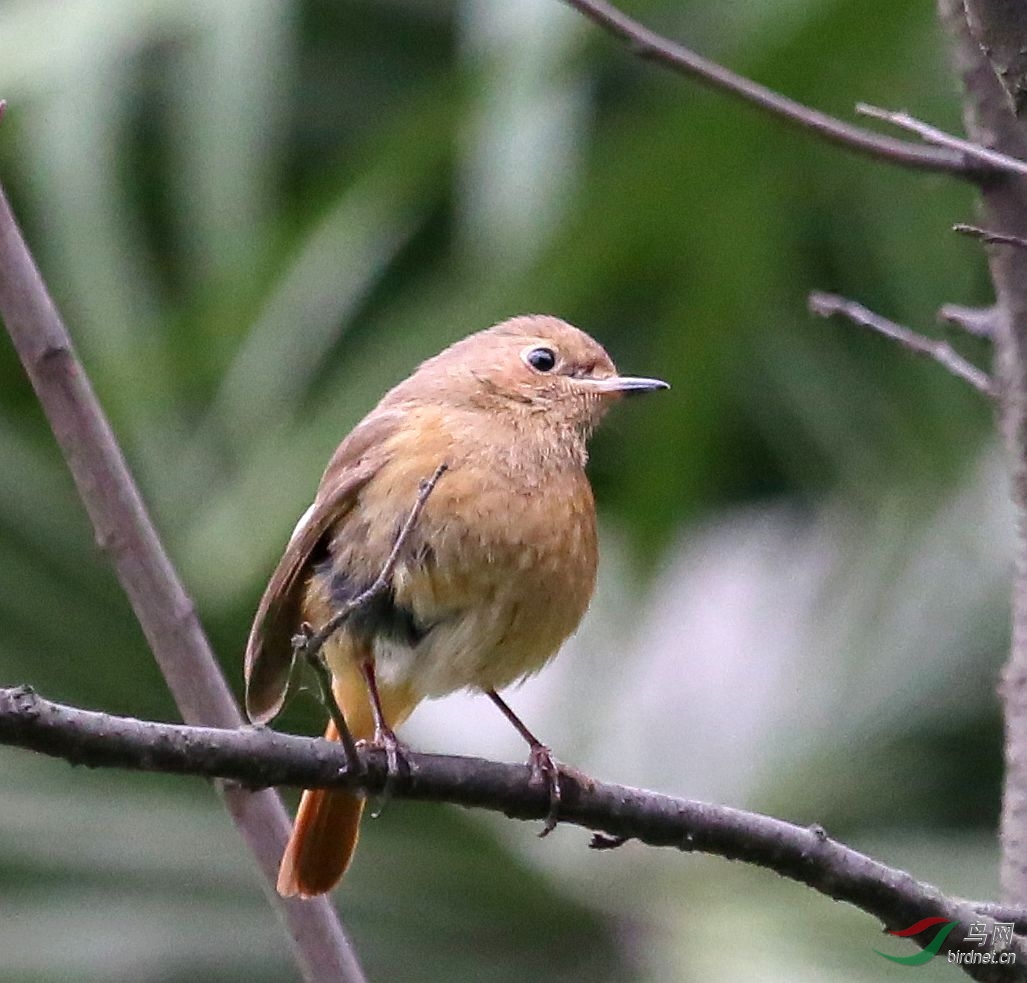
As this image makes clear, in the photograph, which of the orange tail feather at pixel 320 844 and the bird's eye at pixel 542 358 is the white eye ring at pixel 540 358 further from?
the orange tail feather at pixel 320 844

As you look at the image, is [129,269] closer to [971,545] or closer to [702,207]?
A: [702,207]

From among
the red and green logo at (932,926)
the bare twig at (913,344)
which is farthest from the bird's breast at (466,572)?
the red and green logo at (932,926)

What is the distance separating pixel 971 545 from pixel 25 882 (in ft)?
7.43

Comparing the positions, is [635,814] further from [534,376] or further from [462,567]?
[534,376]

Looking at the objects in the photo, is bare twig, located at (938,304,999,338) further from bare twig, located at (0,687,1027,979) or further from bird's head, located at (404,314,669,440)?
bare twig, located at (0,687,1027,979)

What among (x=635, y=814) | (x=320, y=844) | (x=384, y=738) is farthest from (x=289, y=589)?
(x=635, y=814)

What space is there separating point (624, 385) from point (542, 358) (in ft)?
0.64

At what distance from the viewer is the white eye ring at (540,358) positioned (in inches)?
148

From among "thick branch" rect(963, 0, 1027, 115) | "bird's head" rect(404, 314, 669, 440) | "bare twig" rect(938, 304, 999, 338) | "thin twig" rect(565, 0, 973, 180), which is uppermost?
"thick branch" rect(963, 0, 1027, 115)

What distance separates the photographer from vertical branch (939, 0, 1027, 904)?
9.37 ft

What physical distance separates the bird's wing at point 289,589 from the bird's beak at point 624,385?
0.49 m

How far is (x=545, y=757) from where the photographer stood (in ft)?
9.57

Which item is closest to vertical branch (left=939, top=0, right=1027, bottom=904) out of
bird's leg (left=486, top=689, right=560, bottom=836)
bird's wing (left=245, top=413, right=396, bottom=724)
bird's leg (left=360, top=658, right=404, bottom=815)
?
bird's leg (left=486, top=689, right=560, bottom=836)

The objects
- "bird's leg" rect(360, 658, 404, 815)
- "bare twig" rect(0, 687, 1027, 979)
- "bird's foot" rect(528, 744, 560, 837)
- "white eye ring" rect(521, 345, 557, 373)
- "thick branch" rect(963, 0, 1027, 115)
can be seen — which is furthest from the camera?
"white eye ring" rect(521, 345, 557, 373)
